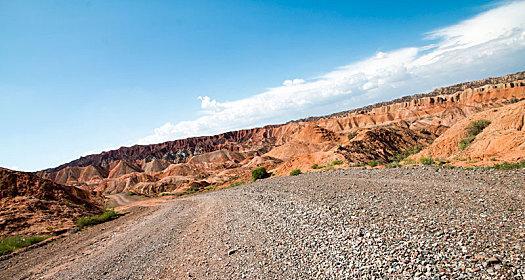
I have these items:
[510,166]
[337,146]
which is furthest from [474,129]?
[510,166]

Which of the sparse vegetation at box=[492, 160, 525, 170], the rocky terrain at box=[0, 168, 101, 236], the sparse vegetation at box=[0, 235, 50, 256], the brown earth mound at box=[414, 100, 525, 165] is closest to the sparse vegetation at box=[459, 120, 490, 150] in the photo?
the brown earth mound at box=[414, 100, 525, 165]

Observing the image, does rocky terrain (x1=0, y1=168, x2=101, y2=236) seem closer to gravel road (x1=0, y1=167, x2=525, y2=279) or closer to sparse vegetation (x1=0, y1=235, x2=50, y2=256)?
sparse vegetation (x1=0, y1=235, x2=50, y2=256)

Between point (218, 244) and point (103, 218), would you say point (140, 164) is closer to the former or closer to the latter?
point (103, 218)

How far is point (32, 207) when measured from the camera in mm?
32812

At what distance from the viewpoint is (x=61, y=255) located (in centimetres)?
1919

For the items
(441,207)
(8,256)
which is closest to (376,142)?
(441,207)

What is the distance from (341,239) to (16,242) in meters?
22.8

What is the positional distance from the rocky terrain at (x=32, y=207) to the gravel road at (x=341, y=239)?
7679 millimetres

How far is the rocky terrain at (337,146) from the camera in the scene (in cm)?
3319

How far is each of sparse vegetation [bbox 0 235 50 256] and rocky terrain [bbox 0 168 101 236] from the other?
1657mm

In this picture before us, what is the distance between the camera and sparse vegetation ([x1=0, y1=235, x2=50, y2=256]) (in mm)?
21981

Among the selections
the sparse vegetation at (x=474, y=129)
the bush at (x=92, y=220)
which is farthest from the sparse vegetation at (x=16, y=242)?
the sparse vegetation at (x=474, y=129)

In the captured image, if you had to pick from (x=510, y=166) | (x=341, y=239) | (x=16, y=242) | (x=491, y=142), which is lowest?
(x=491, y=142)

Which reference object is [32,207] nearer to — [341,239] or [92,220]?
[92,220]
